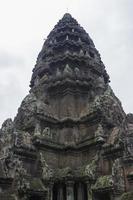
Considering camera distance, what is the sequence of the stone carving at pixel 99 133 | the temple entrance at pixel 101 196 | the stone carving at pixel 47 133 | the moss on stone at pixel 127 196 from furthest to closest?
the stone carving at pixel 47 133 < the stone carving at pixel 99 133 < the temple entrance at pixel 101 196 < the moss on stone at pixel 127 196

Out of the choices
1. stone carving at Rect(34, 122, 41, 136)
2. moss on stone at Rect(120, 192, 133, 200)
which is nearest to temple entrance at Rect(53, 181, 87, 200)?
moss on stone at Rect(120, 192, 133, 200)

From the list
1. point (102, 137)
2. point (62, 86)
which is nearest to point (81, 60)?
point (62, 86)

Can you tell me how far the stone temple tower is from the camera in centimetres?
1614

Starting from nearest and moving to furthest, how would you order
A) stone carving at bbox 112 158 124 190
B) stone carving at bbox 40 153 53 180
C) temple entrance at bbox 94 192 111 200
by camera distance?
1. stone carving at bbox 112 158 124 190
2. temple entrance at bbox 94 192 111 200
3. stone carving at bbox 40 153 53 180

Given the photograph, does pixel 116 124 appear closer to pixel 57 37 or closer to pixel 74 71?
pixel 74 71

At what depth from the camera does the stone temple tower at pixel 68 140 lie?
53.0 ft

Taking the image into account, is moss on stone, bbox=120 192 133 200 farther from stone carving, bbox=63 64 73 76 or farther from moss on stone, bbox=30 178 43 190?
stone carving, bbox=63 64 73 76

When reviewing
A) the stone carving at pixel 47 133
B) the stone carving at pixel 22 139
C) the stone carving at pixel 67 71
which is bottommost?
the stone carving at pixel 22 139

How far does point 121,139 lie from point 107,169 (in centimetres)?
196

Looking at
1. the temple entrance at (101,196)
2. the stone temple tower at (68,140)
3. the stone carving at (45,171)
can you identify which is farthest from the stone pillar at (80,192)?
the stone carving at (45,171)

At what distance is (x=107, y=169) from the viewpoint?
1692cm

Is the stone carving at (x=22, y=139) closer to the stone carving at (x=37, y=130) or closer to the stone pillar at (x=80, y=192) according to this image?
the stone carving at (x=37, y=130)

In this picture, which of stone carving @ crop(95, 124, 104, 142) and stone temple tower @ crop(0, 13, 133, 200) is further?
stone carving @ crop(95, 124, 104, 142)

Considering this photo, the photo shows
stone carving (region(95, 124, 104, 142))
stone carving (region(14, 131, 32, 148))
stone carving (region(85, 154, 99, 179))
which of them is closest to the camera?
stone carving (region(85, 154, 99, 179))
